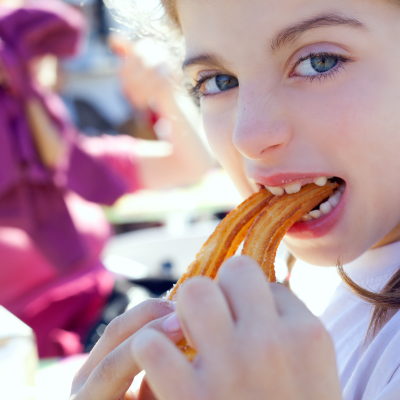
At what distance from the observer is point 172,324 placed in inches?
27.5

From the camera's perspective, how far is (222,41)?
3.45ft

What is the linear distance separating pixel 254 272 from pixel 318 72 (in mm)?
602

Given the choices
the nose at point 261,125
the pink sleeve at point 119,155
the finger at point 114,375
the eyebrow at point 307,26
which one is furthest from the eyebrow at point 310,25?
the pink sleeve at point 119,155

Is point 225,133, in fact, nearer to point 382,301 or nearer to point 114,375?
point 382,301

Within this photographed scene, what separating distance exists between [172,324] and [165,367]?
0.13 metres

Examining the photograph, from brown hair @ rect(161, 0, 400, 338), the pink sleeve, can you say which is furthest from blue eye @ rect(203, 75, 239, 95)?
the pink sleeve

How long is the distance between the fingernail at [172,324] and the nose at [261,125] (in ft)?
1.60

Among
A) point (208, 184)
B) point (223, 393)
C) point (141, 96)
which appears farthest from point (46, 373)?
point (208, 184)

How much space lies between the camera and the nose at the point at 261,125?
39.9 inches

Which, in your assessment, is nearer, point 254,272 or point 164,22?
point 254,272

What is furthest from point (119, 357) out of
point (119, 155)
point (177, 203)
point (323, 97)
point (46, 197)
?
point (177, 203)

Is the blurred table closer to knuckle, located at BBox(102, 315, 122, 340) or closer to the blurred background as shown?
the blurred background

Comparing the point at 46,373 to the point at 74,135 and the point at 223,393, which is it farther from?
the point at 74,135

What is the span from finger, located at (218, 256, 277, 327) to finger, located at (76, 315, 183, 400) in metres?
0.17
